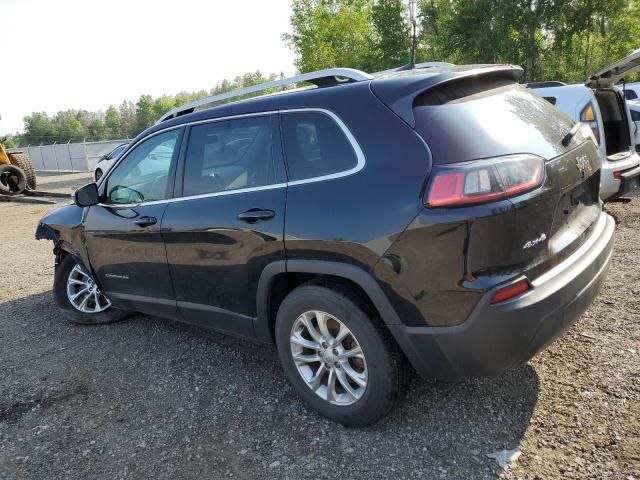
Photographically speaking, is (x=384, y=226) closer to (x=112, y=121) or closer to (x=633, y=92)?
(x=633, y=92)

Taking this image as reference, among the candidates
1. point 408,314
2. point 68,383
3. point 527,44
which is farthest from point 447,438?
point 527,44

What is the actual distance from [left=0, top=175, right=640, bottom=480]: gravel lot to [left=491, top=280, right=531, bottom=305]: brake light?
825 millimetres

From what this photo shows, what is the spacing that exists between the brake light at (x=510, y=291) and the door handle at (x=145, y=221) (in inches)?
91.9

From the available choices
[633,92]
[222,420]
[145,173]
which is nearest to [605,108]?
[145,173]

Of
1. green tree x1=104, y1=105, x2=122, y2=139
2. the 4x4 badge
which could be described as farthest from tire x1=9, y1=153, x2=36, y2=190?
green tree x1=104, y1=105, x2=122, y2=139

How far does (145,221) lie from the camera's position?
3.64m

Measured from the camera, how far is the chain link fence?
29.7 meters

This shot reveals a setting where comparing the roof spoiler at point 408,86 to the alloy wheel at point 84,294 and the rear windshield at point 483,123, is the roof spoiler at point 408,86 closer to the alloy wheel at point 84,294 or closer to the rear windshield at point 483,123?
the rear windshield at point 483,123

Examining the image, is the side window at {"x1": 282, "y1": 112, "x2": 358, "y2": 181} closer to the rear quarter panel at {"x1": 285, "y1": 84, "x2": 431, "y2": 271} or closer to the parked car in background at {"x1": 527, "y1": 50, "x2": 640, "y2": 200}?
the rear quarter panel at {"x1": 285, "y1": 84, "x2": 431, "y2": 271}

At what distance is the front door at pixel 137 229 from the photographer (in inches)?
142

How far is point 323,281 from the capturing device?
2762 millimetres

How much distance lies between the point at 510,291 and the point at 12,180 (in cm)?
1776

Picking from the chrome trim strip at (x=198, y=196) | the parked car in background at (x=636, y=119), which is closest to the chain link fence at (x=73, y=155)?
the parked car in background at (x=636, y=119)

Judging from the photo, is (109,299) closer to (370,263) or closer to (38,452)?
(38,452)
